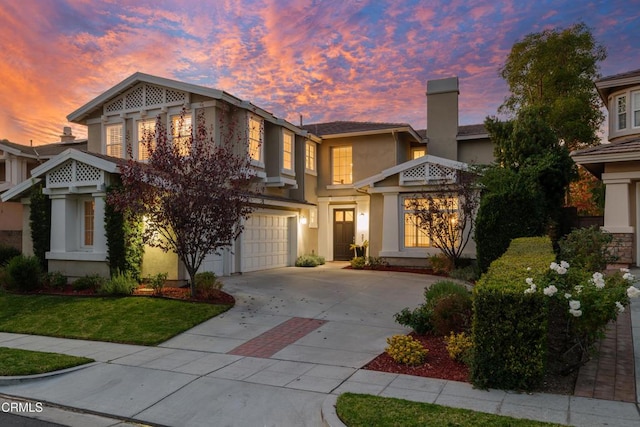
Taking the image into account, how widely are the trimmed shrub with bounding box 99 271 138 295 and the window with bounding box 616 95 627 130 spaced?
18.8 metres

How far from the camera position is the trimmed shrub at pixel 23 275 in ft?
41.2

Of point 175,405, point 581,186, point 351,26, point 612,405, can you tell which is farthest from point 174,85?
point 581,186

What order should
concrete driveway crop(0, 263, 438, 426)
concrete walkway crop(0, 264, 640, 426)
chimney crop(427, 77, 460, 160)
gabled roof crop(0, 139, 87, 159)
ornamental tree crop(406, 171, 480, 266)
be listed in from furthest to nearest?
gabled roof crop(0, 139, 87, 159) → chimney crop(427, 77, 460, 160) → ornamental tree crop(406, 171, 480, 266) → concrete driveway crop(0, 263, 438, 426) → concrete walkway crop(0, 264, 640, 426)

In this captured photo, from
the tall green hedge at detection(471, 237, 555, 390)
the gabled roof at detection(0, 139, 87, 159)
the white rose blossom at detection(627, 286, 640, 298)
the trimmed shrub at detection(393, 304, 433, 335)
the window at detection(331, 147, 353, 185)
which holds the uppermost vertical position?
the gabled roof at detection(0, 139, 87, 159)

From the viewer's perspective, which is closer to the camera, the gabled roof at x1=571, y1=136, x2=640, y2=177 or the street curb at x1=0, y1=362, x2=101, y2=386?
the street curb at x1=0, y1=362, x2=101, y2=386

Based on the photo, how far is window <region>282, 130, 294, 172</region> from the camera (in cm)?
1845

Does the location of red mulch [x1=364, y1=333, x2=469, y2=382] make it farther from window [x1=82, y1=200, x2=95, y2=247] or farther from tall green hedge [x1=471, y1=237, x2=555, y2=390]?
window [x1=82, y1=200, x2=95, y2=247]

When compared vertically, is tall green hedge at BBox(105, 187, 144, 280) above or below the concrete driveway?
above

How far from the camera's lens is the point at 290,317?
967cm

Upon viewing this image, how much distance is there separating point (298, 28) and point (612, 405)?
14445mm

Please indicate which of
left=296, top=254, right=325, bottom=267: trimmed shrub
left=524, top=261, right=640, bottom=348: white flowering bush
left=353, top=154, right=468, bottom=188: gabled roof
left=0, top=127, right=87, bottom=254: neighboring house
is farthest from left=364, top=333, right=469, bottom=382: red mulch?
left=0, top=127, right=87, bottom=254: neighboring house

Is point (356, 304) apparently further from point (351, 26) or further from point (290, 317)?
point (351, 26)

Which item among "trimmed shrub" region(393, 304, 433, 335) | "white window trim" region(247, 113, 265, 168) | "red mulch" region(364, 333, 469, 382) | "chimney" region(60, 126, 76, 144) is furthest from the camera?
"chimney" region(60, 126, 76, 144)

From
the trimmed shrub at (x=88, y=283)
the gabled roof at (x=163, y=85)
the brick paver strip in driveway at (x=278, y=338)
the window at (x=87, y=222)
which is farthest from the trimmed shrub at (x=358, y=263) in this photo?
the window at (x=87, y=222)
